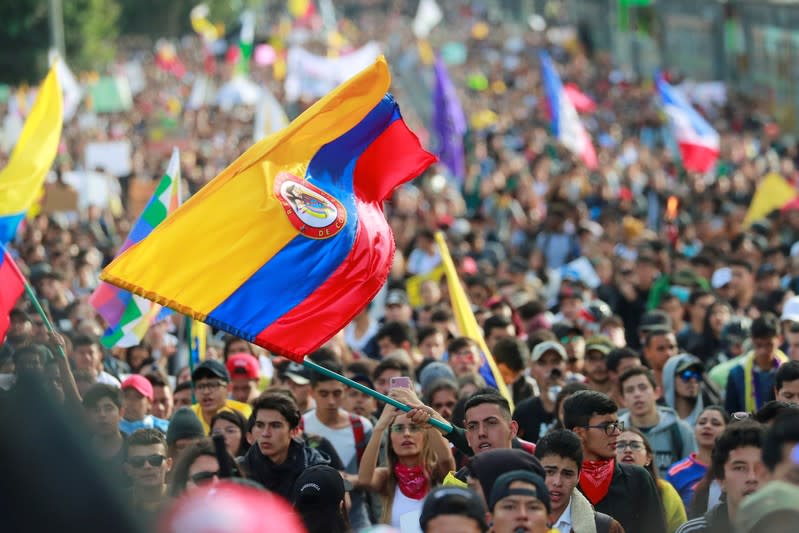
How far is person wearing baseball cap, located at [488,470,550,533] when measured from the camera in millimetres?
5430

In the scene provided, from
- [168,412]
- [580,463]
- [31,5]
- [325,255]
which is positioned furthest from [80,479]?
[31,5]

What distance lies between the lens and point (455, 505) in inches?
200

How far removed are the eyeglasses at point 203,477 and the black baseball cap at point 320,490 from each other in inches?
31.8

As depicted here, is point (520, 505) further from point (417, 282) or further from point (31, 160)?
point (417, 282)

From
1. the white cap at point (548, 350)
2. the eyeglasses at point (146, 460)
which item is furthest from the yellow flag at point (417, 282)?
the eyeglasses at point (146, 460)

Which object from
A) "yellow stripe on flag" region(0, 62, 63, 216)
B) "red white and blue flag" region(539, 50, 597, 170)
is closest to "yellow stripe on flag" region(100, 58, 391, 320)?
"yellow stripe on flag" region(0, 62, 63, 216)

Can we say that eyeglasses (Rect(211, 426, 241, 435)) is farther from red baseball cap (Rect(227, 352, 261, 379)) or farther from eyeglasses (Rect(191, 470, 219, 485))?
eyeglasses (Rect(191, 470, 219, 485))

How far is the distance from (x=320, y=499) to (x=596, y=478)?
3.71 feet

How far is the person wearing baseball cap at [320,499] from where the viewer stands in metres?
6.89

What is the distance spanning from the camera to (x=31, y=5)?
144 feet

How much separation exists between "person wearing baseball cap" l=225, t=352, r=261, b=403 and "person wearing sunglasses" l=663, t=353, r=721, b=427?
2.35 metres

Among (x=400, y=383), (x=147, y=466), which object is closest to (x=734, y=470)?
(x=400, y=383)

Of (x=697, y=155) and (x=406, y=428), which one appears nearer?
(x=406, y=428)

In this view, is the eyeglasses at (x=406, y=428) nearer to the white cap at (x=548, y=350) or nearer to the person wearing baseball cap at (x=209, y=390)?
the person wearing baseball cap at (x=209, y=390)
